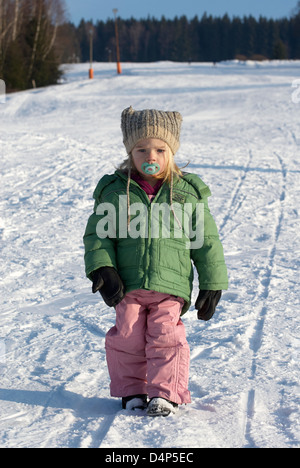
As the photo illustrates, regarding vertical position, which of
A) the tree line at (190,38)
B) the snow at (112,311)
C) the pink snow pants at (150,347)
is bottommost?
the snow at (112,311)

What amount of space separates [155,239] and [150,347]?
0.50 meters

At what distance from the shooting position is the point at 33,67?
114ft

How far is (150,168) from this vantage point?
111 inches

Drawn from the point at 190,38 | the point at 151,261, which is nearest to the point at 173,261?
the point at 151,261

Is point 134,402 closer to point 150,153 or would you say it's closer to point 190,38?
point 150,153

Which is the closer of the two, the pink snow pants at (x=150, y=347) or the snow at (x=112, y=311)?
the snow at (x=112, y=311)

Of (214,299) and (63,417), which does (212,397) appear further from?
(63,417)

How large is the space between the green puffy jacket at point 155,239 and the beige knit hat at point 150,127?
0.18 m

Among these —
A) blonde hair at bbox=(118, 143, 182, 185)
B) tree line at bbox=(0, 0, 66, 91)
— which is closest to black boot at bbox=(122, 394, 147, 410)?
blonde hair at bbox=(118, 143, 182, 185)

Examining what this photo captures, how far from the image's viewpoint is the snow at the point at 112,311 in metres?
2.65

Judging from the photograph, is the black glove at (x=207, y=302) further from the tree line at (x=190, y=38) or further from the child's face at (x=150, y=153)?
the tree line at (x=190, y=38)

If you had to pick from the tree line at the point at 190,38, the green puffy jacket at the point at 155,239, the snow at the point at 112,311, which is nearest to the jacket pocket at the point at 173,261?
the green puffy jacket at the point at 155,239
